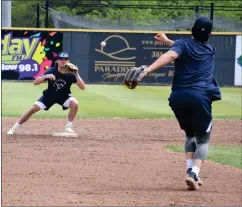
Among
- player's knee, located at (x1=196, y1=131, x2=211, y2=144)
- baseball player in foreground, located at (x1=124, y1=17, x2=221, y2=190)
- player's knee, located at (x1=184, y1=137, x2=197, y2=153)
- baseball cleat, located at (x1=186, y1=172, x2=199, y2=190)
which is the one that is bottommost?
baseball cleat, located at (x1=186, y1=172, x2=199, y2=190)

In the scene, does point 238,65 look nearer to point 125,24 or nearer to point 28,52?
point 125,24

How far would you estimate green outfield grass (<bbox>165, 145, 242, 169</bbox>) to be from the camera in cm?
1132

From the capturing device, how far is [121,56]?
32062 millimetres

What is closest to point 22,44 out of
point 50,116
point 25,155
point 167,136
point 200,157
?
point 50,116

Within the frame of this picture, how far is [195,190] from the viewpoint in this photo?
8.35 m

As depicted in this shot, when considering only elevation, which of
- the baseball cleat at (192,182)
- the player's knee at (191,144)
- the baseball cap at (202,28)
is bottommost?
the baseball cleat at (192,182)

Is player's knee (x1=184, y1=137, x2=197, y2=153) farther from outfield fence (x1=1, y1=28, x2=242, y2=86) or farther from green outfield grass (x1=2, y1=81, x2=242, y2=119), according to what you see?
outfield fence (x1=1, y1=28, x2=242, y2=86)

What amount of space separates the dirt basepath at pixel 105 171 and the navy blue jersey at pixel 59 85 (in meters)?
0.72

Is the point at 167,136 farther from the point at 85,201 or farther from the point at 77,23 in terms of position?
the point at 77,23

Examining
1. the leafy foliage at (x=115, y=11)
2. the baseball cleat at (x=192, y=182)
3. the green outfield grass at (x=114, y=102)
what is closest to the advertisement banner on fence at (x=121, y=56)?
the green outfield grass at (x=114, y=102)

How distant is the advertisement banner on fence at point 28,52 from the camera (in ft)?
104

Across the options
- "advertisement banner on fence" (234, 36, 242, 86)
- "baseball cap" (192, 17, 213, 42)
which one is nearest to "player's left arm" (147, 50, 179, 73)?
"baseball cap" (192, 17, 213, 42)

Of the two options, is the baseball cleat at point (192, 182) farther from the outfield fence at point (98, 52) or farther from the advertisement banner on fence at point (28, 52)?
the advertisement banner on fence at point (28, 52)

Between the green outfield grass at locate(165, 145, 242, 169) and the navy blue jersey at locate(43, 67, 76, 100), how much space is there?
2.13 metres
